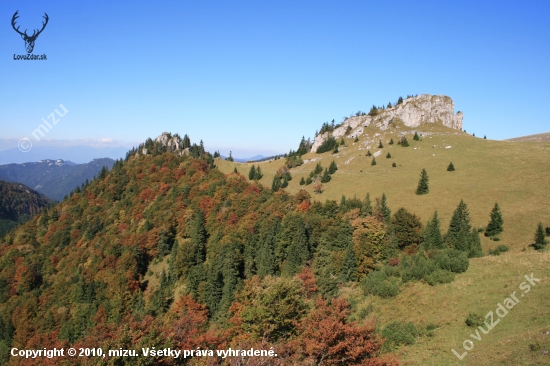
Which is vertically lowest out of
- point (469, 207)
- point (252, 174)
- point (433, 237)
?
point (433, 237)

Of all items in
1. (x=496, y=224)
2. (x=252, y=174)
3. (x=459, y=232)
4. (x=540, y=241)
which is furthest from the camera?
(x=252, y=174)

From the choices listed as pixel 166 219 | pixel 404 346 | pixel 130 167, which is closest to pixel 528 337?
pixel 404 346

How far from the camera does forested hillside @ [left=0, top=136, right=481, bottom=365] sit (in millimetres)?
29219

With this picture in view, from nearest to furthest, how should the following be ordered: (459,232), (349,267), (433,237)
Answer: (349,267)
(459,232)
(433,237)

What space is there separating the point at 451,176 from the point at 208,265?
68.4m

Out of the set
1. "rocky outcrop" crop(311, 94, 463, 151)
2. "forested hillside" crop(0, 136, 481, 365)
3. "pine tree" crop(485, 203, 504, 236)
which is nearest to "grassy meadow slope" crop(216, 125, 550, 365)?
"pine tree" crop(485, 203, 504, 236)

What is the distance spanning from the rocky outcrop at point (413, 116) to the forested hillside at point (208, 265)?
6222 centimetres

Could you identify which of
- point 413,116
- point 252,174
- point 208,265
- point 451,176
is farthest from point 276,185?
point 413,116

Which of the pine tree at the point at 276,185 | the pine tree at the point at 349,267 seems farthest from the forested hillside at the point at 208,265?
the pine tree at the point at 276,185

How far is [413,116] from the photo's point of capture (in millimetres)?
140375

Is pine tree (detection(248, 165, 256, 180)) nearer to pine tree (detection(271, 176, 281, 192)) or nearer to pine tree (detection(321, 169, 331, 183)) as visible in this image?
pine tree (detection(271, 176, 281, 192))

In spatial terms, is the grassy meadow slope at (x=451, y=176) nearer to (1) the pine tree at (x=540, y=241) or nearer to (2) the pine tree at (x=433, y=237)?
(1) the pine tree at (x=540, y=241)

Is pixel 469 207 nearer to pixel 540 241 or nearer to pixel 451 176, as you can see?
pixel 451 176

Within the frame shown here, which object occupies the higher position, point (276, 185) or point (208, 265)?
point (276, 185)
